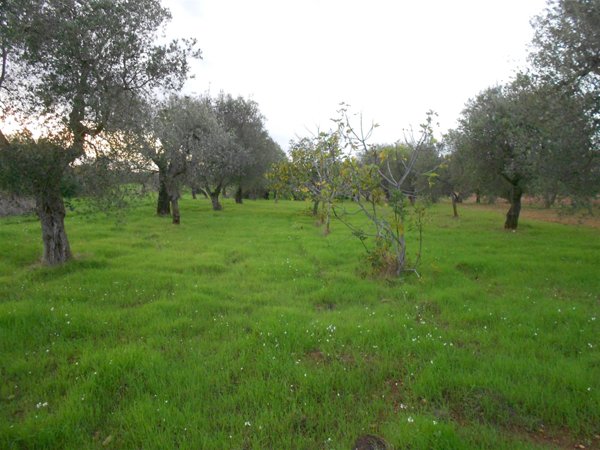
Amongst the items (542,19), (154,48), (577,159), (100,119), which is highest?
(542,19)

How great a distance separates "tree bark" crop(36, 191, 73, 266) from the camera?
446 inches

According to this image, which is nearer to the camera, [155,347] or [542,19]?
[155,347]

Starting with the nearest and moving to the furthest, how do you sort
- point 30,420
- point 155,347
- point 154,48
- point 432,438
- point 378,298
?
point 432,438, point 30,420, point 155,347, point 378,298, point 154,48

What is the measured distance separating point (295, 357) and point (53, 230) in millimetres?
9914

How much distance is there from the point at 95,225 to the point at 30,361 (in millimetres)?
17520

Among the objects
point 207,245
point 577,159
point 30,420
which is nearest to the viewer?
point 30,420

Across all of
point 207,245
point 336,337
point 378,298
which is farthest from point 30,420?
point 207,245

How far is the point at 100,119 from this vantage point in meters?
10.8

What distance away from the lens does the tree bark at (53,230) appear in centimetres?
1133

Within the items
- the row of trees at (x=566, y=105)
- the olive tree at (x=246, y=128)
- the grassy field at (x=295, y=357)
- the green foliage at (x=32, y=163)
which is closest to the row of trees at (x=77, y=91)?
the green foliage at (x=32, y=163)

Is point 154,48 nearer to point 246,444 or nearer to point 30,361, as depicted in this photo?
point 30,361

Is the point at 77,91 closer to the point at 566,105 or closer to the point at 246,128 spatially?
the point at 566,105

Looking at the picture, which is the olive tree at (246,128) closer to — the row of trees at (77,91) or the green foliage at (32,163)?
the row of trees at (77,91)

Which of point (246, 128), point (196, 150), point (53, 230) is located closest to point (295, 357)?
point (53, 230)
